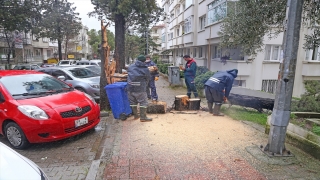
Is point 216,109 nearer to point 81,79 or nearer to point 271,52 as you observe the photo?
point 81,79

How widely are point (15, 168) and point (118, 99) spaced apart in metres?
4.03

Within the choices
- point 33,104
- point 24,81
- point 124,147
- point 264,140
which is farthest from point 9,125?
point 264,140

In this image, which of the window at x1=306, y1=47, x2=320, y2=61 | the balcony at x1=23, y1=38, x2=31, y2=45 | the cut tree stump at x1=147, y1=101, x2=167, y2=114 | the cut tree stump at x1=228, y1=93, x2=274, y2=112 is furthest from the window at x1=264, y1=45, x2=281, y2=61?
Result: the balcony at x1=23, y1=38, x2=31, y2=45

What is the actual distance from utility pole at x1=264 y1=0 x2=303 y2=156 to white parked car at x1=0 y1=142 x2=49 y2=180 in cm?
346

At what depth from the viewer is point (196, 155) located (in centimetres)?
397

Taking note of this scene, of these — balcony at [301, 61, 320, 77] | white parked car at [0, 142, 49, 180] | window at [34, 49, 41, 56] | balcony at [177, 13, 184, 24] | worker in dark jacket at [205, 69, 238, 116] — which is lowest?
white parked car at [0, 142, 49, 180]

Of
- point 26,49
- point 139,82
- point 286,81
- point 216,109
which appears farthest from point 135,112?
point 26,49

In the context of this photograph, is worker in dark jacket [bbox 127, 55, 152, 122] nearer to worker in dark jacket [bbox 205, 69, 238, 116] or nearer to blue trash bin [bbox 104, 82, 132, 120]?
blue trash bin [bbox 104, 82, 132, 120]

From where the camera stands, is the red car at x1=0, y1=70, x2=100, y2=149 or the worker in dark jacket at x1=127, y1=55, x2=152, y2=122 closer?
the red car at x1=0, y1=70, x2=100, y2=149

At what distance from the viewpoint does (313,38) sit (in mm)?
4777

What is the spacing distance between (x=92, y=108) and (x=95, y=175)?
2.09 meters

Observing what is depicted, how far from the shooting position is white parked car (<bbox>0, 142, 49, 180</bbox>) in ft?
6.71

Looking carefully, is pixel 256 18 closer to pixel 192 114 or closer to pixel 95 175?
pixel 192 114

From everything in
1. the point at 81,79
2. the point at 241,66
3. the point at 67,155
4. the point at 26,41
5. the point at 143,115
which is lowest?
the point at 67,155
